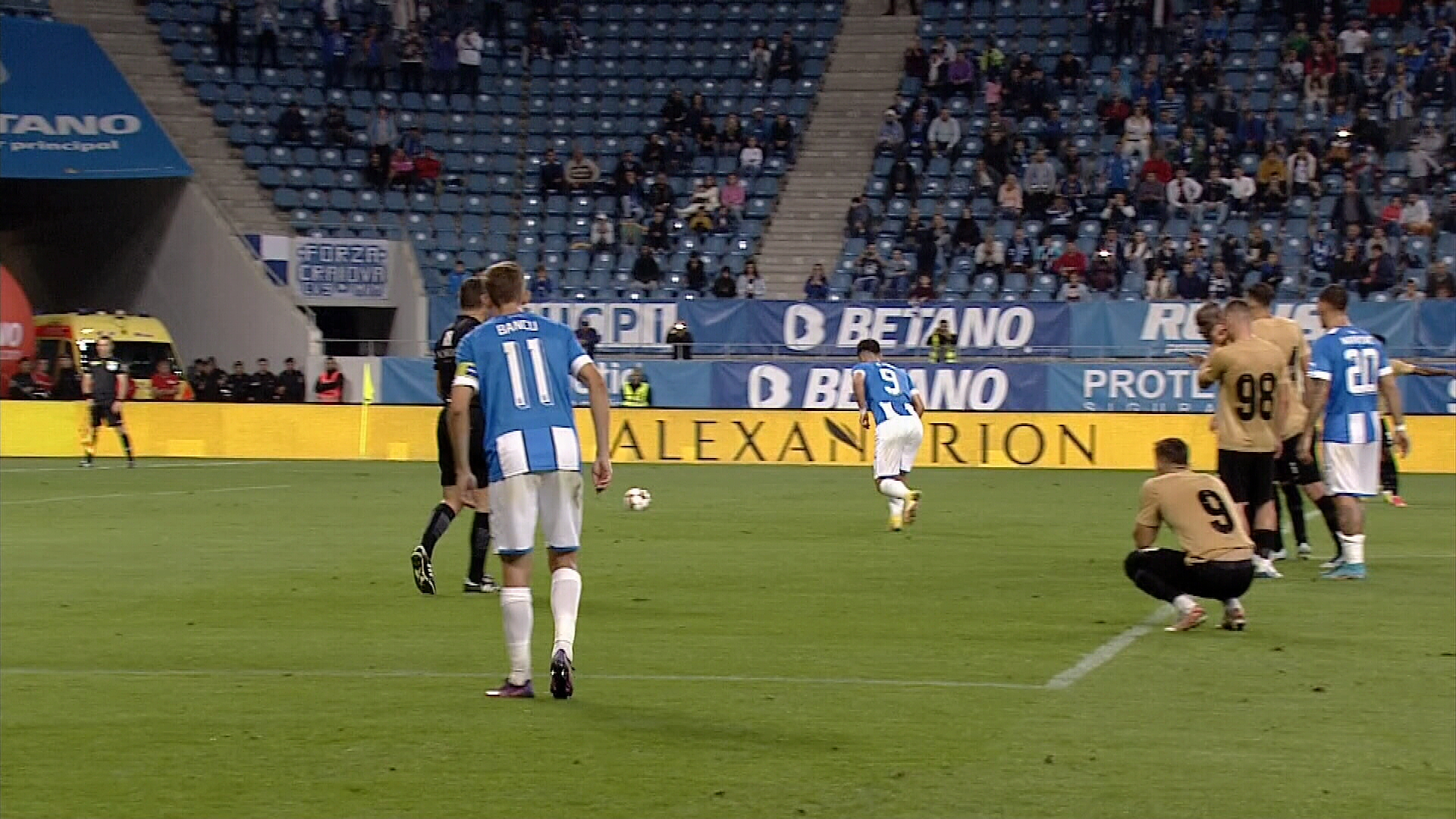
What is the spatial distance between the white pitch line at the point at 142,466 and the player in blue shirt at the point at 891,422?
14104 mm

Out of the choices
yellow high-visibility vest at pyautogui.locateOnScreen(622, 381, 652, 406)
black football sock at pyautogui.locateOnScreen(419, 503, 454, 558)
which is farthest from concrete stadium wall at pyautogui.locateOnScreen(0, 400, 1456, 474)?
black football sock at pyautogui.locateOnScreen(419, 503, 454, 558)

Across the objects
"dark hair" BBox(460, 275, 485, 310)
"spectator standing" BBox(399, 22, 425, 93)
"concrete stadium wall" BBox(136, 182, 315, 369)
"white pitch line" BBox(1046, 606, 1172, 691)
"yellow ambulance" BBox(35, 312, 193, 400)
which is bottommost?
"white pitch line" BBox(1046, 606, 1172, 691)

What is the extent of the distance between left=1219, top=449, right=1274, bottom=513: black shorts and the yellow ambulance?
27.8m

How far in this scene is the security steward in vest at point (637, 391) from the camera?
36.1m

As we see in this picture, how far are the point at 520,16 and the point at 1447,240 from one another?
22.0 metres

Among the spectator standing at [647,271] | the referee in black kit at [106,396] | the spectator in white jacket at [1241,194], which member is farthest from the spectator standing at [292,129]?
the spectator in white jacket at [1241,194]

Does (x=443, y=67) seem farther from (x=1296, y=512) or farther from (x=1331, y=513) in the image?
(x=1331, y=513)

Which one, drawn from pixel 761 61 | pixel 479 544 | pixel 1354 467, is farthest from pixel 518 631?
pixel 761 61

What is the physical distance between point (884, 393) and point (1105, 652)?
993 cm

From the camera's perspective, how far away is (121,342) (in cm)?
3959

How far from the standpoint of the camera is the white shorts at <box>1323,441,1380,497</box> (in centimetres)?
1591

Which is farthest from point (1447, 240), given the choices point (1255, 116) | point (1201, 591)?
point (1201, 591)

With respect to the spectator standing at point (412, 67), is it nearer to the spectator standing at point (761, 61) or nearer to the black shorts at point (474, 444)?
the spectator standing at point (761, 61)

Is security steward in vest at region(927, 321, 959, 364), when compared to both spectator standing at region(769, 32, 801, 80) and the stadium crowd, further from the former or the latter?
spectator standing at region(769, 32, 801, 80)
